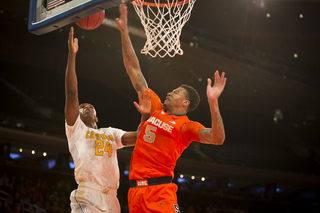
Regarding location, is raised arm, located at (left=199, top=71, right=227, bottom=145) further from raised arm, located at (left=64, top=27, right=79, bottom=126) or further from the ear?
raised arm, located at (left=64, top=27, right=79, bottom=126)

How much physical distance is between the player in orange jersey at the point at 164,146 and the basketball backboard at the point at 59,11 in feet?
3.62

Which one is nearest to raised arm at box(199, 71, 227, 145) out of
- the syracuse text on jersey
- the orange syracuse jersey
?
the orange syracuse jersey

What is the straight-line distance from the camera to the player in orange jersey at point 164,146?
108 inches

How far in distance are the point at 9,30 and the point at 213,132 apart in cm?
1271

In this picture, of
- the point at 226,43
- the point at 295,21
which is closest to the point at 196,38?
the point at 226,43

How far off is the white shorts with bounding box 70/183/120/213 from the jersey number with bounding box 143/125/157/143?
68 centimetres

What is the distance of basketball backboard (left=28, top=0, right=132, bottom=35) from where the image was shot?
2.55 meters

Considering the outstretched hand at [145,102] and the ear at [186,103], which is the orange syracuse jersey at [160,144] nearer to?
the outstretched hand at [145,102]

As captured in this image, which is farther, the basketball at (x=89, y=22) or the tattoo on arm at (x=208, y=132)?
the basketball at (x=89, y=22)

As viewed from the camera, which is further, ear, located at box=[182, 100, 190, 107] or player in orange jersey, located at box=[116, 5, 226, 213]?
ear, located at box=[182, 100, 190, 107]

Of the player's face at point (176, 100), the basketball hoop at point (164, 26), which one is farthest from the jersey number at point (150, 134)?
the basketball hoop at point (164, 26)

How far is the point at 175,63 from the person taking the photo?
14109 millimetres

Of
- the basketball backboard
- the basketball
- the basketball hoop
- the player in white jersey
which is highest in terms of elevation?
the basketball hoop

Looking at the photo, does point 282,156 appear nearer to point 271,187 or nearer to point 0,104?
point 271,187
